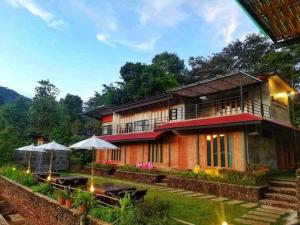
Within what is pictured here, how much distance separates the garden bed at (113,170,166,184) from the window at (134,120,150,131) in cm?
566

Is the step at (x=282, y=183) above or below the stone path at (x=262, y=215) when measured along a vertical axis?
above

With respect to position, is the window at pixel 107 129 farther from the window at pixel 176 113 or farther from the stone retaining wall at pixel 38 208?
the stone retaining wall at pixel 38 208

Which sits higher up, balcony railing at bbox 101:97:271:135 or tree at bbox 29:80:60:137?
tree at bbox 29:80:60:137

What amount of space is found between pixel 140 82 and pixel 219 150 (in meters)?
23.8

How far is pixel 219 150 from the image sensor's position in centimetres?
1580

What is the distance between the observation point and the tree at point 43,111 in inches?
1718

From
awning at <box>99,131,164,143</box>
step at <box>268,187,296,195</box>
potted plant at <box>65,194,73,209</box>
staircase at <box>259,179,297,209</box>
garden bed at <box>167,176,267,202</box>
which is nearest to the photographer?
potted plant at <box>65,194,73,209</box>

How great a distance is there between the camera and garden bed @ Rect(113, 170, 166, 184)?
17481mm

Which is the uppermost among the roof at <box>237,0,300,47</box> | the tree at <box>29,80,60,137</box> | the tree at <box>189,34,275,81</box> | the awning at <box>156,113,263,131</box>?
the tree at <box>189,34,275,81</box>

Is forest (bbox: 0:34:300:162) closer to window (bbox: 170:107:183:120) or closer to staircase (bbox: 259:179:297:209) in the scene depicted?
window (bbox: 170:107:183:120)

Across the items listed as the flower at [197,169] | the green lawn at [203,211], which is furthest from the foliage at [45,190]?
the flower at [197,169]

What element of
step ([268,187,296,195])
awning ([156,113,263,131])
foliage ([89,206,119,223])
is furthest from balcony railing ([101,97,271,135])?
foliage ([89,206,119,223])

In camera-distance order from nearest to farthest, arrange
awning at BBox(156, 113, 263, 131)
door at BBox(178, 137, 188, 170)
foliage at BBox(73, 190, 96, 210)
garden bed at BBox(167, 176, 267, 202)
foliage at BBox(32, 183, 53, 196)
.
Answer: foliage at BBox(73, 190, 96, 210) → foliage at BBox(32, 183, 53, 196) → garden bed at BBox(167, 176, 267, 202) → awning at BBox(156, 113, 263, 131) → door at BBox(178, 137, 188, 170)

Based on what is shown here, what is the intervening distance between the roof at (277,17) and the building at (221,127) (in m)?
11.5
